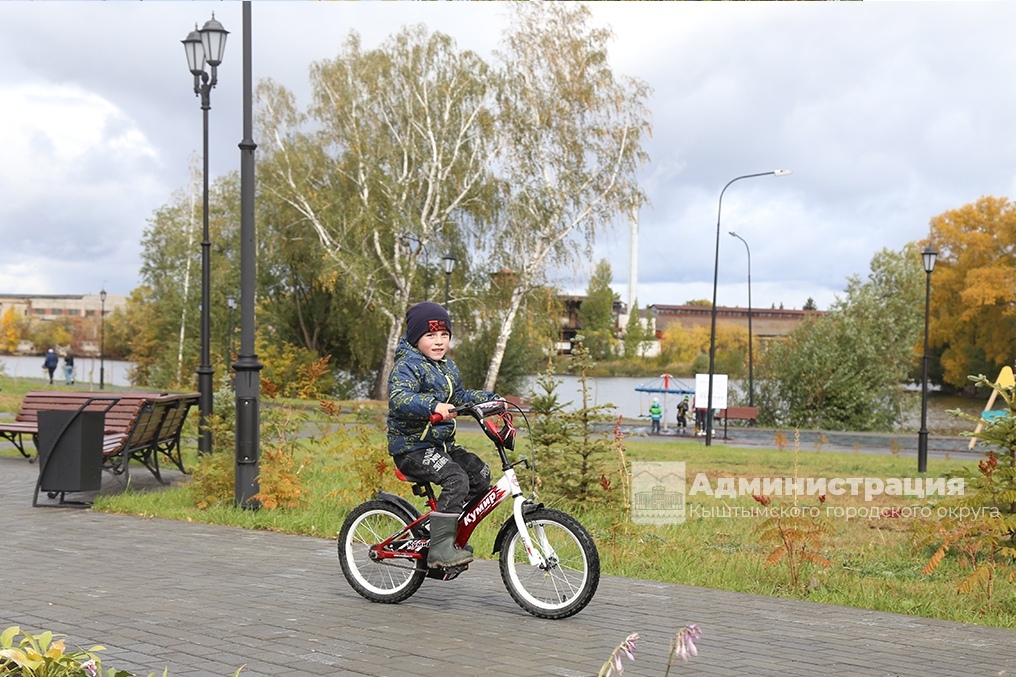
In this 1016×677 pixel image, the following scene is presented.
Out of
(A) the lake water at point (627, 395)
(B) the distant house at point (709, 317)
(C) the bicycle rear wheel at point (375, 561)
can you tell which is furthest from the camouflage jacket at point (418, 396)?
(B) the distant house at point (709, 317)

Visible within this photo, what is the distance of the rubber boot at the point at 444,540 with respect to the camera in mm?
5973

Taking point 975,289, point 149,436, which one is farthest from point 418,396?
point 975,289

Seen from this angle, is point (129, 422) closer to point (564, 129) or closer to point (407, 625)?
point (407, 625)

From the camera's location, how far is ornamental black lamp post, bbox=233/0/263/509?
961cm

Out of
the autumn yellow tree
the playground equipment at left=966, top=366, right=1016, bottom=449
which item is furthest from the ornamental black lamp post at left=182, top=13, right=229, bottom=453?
the autumn yellow tree

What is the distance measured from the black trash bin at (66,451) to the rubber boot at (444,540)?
5471 millimetres

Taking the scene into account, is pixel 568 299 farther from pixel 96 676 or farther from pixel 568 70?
pixel 96 676

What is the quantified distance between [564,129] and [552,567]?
1312 inches

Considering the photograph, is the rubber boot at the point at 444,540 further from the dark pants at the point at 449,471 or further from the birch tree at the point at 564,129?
the birch tree at the point at 564,129

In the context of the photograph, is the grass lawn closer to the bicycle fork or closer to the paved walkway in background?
the paved walkway in background

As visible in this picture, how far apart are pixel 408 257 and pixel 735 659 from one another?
3647 cm

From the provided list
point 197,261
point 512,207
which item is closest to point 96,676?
point 512,207

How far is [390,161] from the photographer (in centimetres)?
4088

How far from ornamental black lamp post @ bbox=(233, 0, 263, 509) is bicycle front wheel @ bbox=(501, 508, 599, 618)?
167 inches
